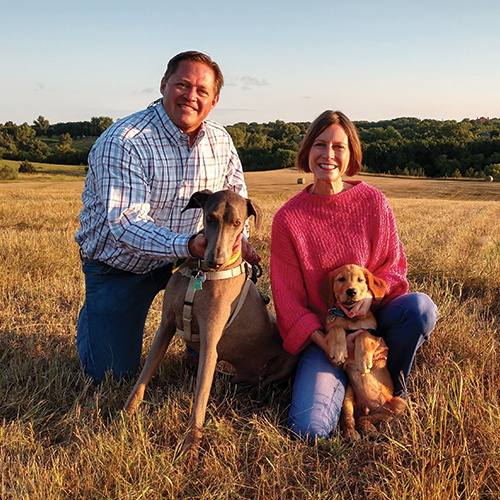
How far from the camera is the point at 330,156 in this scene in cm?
365

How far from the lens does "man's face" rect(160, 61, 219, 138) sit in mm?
3756

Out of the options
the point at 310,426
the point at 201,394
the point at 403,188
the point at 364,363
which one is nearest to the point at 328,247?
the point at 364,363

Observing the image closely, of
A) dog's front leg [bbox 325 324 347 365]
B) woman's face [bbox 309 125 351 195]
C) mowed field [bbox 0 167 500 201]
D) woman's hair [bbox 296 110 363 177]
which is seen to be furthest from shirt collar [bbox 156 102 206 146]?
mowed field [bbox 0 167 500 201]

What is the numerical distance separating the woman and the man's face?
0.98 m

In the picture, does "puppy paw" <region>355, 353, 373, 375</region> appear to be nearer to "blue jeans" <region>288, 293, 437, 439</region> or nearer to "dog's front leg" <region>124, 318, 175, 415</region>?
"blue jeans" <region>288, 293, 437, 439</region>

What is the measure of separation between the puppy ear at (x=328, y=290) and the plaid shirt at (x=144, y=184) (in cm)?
117

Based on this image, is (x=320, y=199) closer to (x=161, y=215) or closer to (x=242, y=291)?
(x=242, y=291)

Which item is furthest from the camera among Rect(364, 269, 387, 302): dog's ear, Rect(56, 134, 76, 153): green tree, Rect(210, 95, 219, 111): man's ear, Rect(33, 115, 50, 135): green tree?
Rect(33, 115, 50, 135): green tree

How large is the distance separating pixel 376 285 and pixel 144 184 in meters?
2.09

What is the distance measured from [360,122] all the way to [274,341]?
110562 millimetres

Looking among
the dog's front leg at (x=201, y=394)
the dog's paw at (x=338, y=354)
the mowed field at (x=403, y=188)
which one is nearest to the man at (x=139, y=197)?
the dog's front leg at (x=201, y=394)

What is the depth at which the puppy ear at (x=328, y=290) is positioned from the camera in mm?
3414

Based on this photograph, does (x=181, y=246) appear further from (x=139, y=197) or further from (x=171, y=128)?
(x=171, y=128)

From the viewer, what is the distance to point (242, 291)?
3400mm
